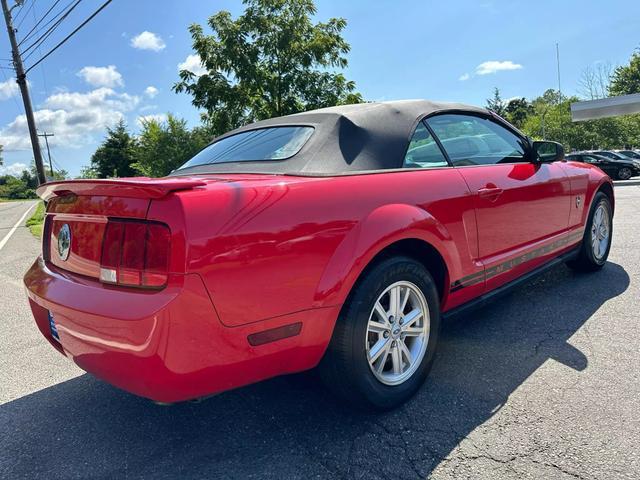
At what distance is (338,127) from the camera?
100 inches

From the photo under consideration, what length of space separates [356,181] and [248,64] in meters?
12.1

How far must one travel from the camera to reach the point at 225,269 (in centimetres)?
172

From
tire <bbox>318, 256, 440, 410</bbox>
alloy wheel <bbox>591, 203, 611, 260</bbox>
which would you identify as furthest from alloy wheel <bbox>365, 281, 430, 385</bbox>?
alloy wheel <bbox>591, 203, 611, 260</bbox>

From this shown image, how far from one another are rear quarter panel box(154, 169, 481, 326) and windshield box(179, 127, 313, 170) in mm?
459

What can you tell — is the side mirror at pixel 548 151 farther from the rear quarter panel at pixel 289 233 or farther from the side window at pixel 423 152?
the rear quarter panel at pixel 289 233

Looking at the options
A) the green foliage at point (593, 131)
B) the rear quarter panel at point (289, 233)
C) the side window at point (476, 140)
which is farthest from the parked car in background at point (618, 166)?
the rear quarter panel at point (289, 233)

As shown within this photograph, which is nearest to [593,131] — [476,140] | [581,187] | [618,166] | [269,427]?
[618,166]

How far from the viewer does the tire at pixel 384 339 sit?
210cm

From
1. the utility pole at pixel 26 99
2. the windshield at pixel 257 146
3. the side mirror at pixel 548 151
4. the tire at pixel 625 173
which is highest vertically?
the utility pole at pixel 26 99

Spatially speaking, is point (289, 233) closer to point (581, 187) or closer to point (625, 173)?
point (581, 187)

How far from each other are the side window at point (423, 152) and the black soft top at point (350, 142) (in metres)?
0.06

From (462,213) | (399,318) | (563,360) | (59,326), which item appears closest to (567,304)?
(563,360)

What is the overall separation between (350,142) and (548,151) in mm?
2029

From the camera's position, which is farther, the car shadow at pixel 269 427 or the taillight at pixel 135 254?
the car shadow at pixel 269 427
